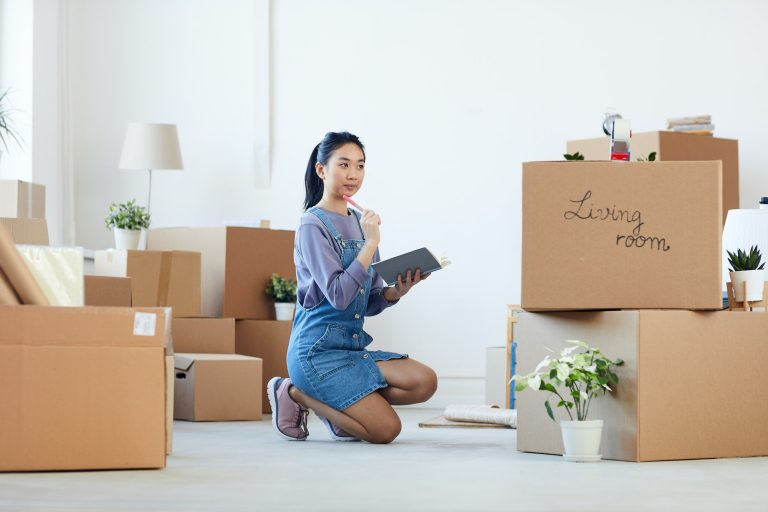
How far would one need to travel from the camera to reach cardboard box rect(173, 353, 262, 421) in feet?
14.1

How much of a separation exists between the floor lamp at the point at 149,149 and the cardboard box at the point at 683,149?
1787 millimetres

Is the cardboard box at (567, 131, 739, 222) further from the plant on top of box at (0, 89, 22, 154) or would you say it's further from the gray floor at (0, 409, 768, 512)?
the plant on top of box at (0, 89, 22, 154)

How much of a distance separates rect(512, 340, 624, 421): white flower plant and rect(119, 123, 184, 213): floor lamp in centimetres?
283

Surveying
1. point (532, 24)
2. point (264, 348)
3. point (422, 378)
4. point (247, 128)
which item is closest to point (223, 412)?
point (264, 348)

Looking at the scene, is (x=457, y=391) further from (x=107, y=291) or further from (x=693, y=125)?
(x=107, y=291)

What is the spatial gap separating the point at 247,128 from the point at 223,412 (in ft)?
5.87

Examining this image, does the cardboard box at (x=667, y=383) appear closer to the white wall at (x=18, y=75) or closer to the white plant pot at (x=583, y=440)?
the white plant pot at (x=583, y=440)

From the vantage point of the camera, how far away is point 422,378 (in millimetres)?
3389

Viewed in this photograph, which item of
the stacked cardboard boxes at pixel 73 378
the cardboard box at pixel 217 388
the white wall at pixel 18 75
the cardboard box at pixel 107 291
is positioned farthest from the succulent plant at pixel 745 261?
the white wall at pixel 18 75

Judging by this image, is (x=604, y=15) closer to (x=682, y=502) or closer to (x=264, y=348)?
(x=264, y=348)

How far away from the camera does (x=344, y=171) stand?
3.33 m

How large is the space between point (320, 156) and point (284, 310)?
1.71m

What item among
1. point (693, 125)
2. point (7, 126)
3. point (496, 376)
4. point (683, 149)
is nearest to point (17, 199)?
point (7, 126)

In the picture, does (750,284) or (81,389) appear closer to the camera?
(81,389)
